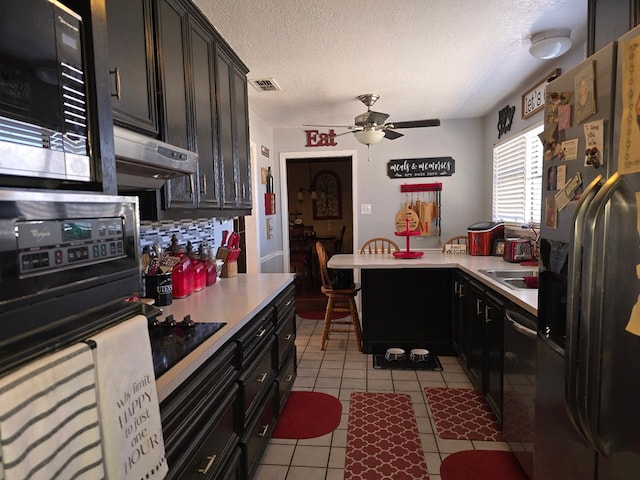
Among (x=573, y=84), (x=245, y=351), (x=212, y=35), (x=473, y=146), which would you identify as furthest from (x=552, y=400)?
(x=473, y=146)

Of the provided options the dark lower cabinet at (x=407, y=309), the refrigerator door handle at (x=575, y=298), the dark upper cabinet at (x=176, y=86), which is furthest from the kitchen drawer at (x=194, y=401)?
the dark lower cabinet at (x=407, y=309)

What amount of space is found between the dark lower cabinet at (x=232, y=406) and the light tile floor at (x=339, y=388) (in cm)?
18

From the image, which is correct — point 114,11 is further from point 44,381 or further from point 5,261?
point 44,381

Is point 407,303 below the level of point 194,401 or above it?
below

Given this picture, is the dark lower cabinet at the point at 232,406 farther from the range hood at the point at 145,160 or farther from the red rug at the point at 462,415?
the red rug at the point at 462,415

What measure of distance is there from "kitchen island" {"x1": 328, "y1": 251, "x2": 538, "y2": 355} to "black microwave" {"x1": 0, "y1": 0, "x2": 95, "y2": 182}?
104 inches

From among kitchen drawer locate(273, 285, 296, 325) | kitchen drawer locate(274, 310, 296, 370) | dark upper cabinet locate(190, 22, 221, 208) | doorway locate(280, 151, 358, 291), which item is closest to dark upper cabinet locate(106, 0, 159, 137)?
dark upper cabinet locate(190, 22, 221, 208)

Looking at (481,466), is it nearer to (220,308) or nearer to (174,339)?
(220,308)

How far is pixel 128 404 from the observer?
0.68m

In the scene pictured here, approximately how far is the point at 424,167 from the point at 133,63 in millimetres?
3717

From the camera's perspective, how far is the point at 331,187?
7918 mm

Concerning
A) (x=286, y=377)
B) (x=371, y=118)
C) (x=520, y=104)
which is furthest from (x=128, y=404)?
(x=520, y=104)

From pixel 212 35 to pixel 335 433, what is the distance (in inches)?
97.2

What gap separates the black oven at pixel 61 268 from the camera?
1.68 feet
